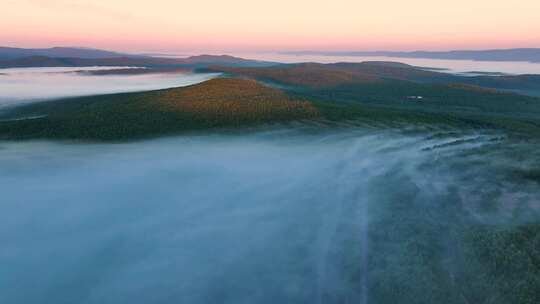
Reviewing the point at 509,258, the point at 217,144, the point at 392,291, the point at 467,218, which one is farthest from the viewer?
the point at 217,144

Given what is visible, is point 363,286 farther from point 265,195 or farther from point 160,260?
point 265,195

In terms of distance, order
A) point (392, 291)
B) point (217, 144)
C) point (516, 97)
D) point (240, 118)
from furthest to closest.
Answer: point (516, 97), point (240, 118), point (217, 144), point (392, 291)

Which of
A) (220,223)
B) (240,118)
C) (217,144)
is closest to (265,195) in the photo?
(220,223)

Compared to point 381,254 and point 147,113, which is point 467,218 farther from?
point 147,113

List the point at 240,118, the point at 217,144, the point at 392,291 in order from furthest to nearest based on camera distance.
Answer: the point at 240,118 < the point at 217,144 < the point at 392,291

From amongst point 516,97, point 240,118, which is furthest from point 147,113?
point 516,97

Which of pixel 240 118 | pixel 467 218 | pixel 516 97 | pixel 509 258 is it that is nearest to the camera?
pixel 509 258

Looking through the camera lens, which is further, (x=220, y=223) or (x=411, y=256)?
(x=220, y=223)

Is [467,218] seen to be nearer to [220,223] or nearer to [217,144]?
[220,223]

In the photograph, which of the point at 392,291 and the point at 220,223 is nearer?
the point at 392,291
